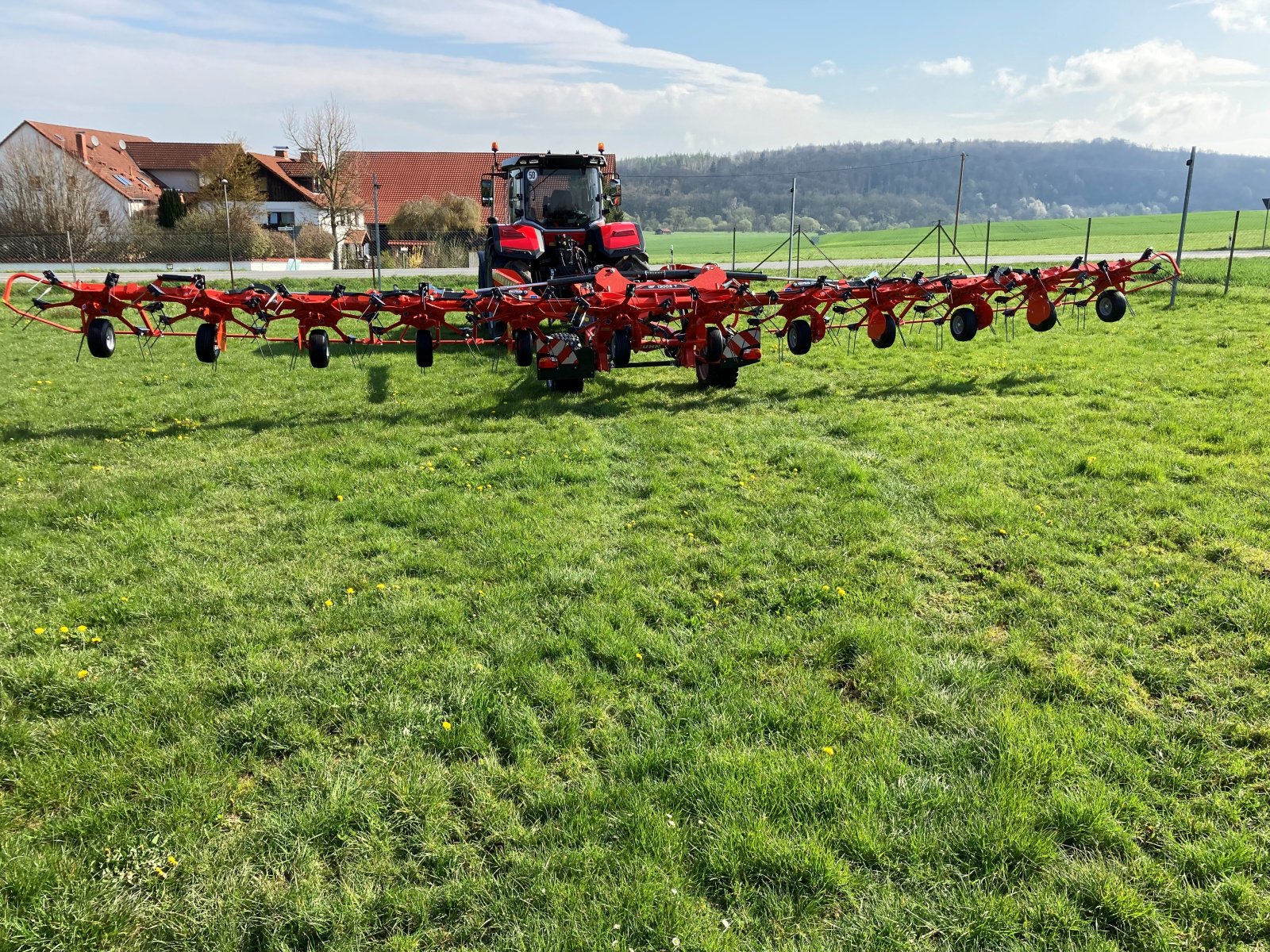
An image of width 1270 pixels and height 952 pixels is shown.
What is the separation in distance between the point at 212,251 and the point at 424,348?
28.5m

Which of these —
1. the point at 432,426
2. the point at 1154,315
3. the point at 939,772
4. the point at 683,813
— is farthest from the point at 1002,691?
the point at 1154,315

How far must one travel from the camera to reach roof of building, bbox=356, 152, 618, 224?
49719 mm

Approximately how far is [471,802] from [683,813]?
84 centimetres

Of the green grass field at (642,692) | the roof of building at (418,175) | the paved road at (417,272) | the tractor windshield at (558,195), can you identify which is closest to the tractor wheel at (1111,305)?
the green grass field at (642,692)

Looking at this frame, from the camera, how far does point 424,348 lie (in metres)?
8.31

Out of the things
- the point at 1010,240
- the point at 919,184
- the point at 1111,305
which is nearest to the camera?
the point at 1111,305

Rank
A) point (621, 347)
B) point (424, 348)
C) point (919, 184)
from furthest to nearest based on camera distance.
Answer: point (919, 184) < point (424, 348) < point (621, 347)

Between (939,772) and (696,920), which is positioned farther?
(939,772)

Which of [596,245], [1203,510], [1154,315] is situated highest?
[596,245]

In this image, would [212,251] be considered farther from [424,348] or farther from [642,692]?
[642,692]

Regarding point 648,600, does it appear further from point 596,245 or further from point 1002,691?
point 596,245

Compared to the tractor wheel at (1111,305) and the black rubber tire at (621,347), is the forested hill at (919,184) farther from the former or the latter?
the black rubber tire at (621,347)

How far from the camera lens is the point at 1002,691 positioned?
370cm

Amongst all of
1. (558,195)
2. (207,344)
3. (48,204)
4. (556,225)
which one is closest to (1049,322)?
(556,225)
